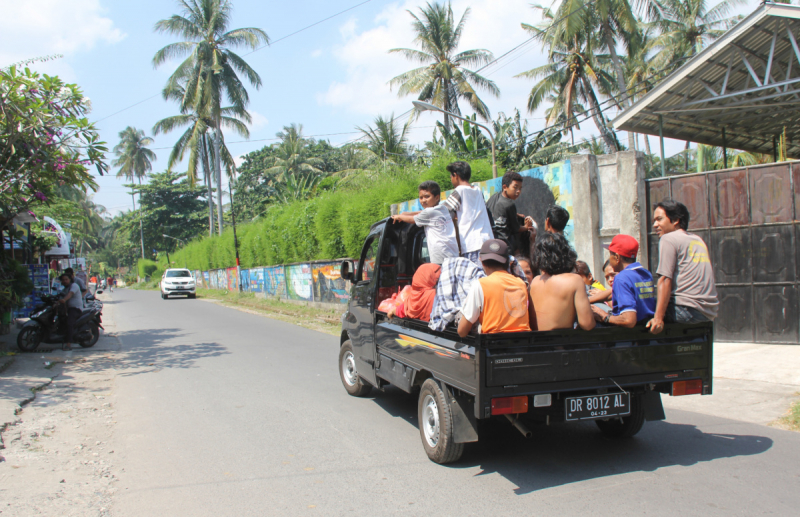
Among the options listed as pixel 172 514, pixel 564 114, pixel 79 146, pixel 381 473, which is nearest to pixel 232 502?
pixel 172 514

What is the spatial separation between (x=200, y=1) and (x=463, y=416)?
124ft

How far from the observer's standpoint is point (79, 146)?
9031mm

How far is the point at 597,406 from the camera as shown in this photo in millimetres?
3770

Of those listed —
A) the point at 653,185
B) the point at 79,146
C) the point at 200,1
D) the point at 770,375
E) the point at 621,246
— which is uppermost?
the point at 200,1

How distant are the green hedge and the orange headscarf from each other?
10083 millimetres

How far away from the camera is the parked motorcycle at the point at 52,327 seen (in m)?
10.1

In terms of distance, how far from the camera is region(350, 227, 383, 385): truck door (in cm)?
568

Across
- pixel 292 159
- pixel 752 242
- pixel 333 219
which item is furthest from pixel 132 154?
pixel 752 242

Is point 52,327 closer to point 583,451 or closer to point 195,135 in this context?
point 583,451

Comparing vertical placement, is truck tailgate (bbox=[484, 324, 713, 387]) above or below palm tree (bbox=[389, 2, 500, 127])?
below

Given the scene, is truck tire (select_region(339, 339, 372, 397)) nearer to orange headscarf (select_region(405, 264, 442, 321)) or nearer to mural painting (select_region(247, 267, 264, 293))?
orange headscarf (select_region(405, 264, 442, 321))

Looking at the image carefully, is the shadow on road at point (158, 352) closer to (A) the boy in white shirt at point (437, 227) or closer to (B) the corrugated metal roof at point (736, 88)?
(A) the boy in white shirt at point (437, 227)

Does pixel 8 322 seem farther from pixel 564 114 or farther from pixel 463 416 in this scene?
pixel 564 114

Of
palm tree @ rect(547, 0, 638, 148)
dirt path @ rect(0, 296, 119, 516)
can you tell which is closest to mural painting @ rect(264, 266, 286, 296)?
dirt path @ rect(0, 296, 119, 516)
